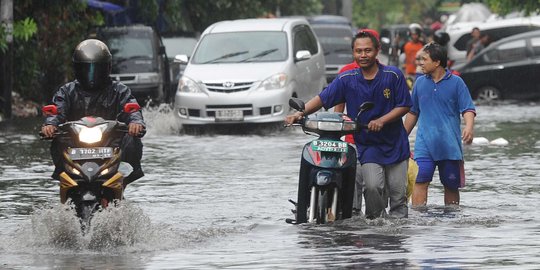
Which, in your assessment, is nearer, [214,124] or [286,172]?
[286,172]

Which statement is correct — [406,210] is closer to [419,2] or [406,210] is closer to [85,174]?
[85,174]

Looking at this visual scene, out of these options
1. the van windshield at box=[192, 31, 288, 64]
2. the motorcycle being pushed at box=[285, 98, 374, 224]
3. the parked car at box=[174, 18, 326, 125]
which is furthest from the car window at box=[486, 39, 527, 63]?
the motorcycle being pushed at box=[285, 98, 374, 224]

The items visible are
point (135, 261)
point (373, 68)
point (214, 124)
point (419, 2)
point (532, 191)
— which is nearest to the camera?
point (135, 261)

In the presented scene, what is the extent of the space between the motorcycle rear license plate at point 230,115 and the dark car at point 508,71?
34.0 ft

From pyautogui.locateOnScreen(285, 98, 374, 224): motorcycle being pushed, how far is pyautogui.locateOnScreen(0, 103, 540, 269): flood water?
0.19 metres

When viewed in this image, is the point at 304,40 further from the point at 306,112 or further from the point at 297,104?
the point at 297,104

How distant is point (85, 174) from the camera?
33.5ft

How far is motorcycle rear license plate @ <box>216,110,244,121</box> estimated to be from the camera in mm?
23006

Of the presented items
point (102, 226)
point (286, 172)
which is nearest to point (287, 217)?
point (102, 226)

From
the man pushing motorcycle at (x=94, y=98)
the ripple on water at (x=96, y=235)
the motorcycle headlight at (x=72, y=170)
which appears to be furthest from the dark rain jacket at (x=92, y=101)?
the ripple on water at (x=96, y=235)

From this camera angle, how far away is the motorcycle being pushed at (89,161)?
33.5 feet

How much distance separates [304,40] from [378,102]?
47.7 ft

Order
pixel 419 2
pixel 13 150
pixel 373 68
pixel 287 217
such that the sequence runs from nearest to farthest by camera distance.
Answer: pixel 373 68
pixel 287 217
pixel 13 150
pixel 419 2

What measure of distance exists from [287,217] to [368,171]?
170 centimetres
